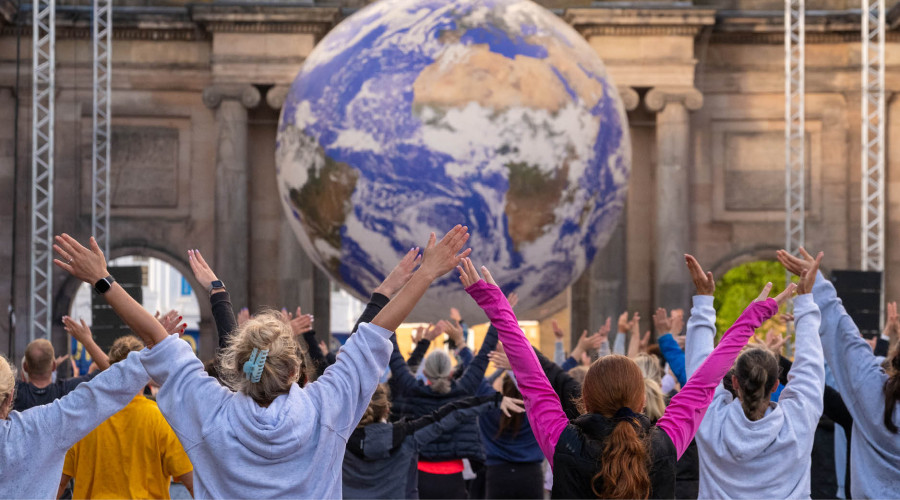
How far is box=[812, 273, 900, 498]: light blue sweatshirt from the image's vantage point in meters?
5.06

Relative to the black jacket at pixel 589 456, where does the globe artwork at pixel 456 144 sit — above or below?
above

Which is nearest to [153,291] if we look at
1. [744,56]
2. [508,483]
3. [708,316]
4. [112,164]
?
[112,164]

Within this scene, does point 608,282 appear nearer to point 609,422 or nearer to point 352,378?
point 609,422

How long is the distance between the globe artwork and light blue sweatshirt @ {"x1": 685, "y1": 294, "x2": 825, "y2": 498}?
333cm

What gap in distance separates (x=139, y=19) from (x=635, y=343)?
13.8m

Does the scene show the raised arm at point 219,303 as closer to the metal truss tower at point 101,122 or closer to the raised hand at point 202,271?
the raised hand at point 202,271

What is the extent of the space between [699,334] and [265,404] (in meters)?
2.02

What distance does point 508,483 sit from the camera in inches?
335

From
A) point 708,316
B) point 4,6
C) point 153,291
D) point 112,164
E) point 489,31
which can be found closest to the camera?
point 708,316

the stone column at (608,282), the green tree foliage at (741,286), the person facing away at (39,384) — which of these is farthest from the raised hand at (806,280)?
the green tree foliage at (741,286)

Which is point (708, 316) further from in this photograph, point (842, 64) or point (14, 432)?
point (842, 64)

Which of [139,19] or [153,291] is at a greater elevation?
[139,19]

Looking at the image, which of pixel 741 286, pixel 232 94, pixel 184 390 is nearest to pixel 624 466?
pixel 184 390

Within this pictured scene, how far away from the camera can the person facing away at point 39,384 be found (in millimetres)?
7371
